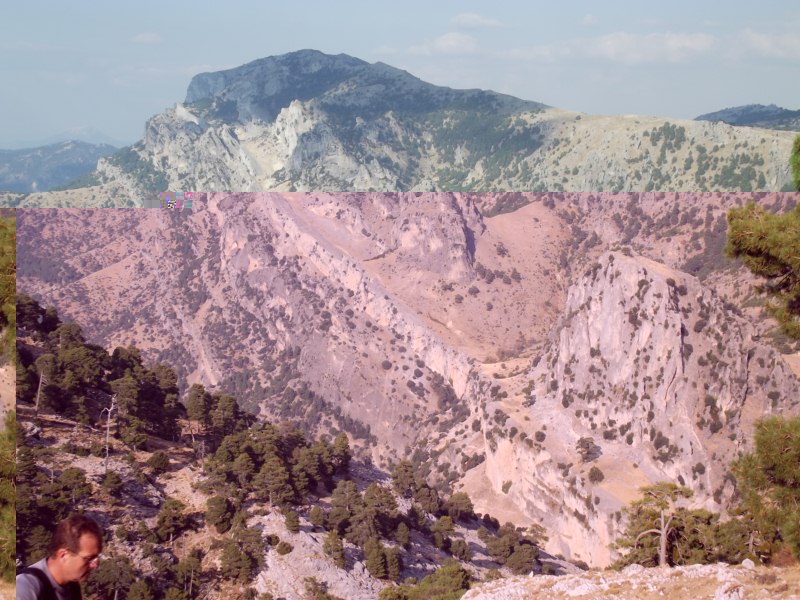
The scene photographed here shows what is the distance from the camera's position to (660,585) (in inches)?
341

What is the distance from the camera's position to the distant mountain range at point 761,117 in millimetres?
78181

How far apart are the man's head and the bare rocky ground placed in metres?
6.59

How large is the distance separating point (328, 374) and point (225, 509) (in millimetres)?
8520

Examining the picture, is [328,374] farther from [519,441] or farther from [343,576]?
[343,576]

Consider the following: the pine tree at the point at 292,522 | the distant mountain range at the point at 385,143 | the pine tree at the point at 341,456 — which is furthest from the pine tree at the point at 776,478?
the distant mountain range at the point at 385,143

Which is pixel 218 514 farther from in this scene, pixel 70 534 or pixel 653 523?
pixel 70 534

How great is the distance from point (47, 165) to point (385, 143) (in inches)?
1822

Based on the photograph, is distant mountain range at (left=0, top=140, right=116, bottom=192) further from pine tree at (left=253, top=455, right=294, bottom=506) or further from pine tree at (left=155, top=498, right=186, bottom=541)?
pine tree at (left=155, top=498, right=186, bottom=541)

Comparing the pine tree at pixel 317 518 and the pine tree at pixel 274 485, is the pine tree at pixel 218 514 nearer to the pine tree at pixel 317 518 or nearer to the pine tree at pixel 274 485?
the pine tree at pixel 274 485

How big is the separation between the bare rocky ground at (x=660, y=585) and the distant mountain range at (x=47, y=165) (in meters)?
86.7

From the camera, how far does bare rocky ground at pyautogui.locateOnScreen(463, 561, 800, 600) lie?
774cm

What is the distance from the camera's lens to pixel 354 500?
36.5 ft

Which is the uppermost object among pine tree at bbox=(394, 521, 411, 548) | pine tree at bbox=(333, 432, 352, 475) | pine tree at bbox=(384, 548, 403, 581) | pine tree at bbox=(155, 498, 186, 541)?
pine tree at bbox=(155, 498, 186, 541)

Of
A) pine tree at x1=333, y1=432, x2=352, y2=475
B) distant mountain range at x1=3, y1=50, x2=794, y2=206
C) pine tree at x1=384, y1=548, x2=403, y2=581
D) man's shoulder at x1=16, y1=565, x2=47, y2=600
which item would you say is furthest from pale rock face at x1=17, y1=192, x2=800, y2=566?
distant mountain range at x1=3, y1=50, x2=794, y2=206
